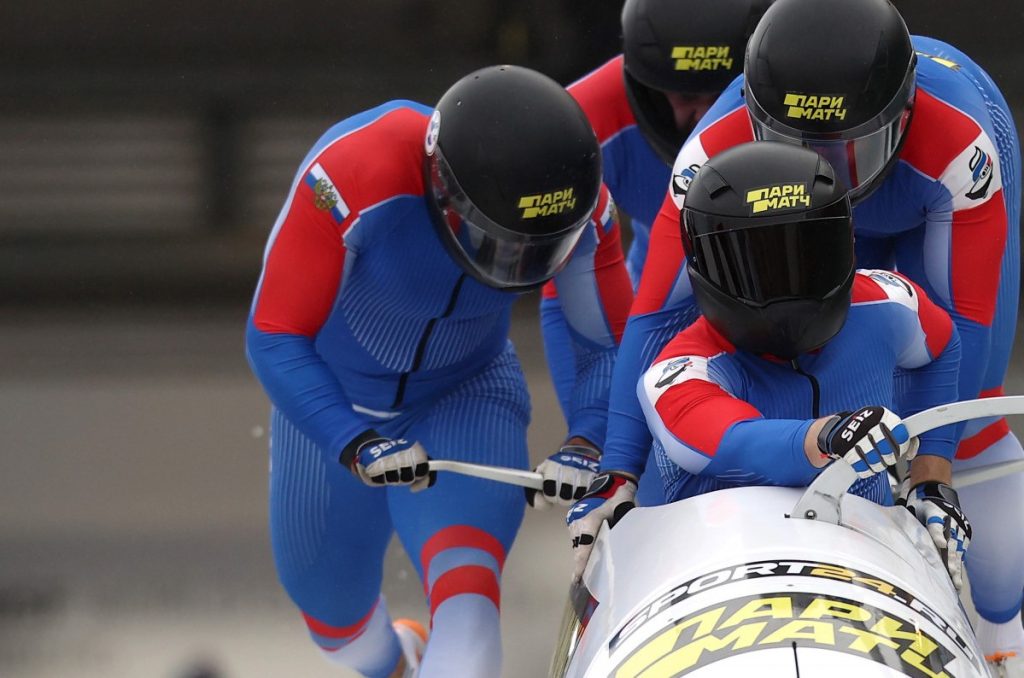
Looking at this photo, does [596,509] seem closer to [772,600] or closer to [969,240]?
[772,600]

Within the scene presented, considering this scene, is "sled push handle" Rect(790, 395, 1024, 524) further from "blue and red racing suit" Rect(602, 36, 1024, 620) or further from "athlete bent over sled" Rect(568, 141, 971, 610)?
"blue and red racing suit" Rect(602, 36, 1024, 620)

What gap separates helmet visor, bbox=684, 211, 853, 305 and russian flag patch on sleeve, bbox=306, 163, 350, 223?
102 centimetres

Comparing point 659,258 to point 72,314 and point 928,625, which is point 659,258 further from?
point 72,314

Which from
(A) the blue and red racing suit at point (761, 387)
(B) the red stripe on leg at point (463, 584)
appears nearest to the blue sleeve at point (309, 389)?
(B) the red stripe on leg at point (463, 584)

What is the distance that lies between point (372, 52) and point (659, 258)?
200 inches

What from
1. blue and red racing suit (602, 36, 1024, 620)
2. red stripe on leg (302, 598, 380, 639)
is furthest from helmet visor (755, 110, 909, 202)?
red stripe on leg (302, 598, 380, 639)

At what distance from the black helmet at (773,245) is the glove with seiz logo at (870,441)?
31 centimetres

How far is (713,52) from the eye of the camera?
12.8 ft

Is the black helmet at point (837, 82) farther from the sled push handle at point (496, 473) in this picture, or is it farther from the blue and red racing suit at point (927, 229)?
the sled push handle at point (496, 473)

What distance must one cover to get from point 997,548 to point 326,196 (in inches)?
68.6

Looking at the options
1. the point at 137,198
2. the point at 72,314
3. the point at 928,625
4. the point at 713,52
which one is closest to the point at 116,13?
the point at 137,198

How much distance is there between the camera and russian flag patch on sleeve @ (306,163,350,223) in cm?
335

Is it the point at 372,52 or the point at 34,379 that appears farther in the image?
the point at 372,52

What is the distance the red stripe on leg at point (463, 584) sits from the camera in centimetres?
322
